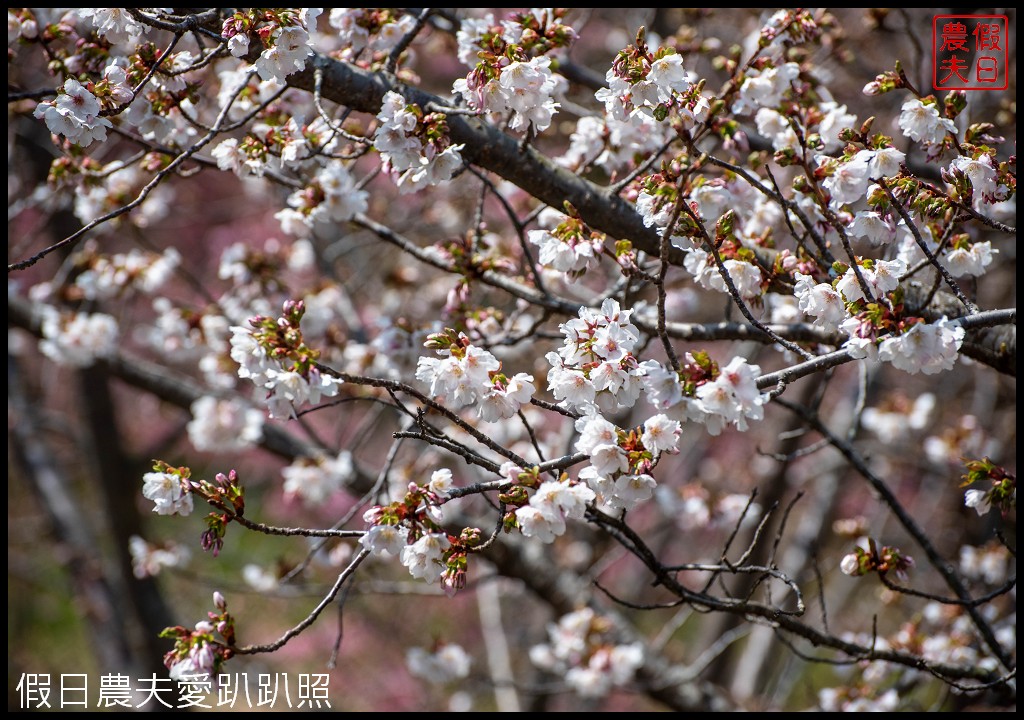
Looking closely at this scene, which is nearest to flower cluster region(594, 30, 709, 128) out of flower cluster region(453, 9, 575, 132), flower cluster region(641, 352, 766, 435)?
flower cluster region(453, 9, 575, 132)

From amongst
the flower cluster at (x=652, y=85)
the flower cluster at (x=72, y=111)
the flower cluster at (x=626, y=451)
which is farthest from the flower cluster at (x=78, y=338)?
the flower cluster at (x=626, y=451)

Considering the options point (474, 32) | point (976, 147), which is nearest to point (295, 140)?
point (474, 32)

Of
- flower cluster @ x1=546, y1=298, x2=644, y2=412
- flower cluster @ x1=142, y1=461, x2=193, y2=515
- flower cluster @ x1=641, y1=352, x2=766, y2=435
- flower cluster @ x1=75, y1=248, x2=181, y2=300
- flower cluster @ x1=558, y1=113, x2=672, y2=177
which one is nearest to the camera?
flower cluster @ x1=641, y1=352, x2=766, y2=435

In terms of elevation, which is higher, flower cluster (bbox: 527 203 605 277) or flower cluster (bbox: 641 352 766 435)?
flower cluster (bbox: 527 203 605 277)

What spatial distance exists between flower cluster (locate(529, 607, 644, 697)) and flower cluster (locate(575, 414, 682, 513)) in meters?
1.82

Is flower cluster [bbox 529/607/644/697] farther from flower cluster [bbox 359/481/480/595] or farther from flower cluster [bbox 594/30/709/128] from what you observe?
flower cluster [bbox 594/30/709/128]

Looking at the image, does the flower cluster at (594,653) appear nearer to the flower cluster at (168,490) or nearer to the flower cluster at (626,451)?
the flower cluster at (626,451)

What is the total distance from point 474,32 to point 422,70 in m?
3.92

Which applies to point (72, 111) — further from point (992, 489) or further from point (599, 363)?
point (992, 489)

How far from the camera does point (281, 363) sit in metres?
1.78

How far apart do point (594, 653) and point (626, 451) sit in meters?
1.98

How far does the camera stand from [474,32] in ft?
7.69

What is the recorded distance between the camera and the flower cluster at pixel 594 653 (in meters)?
3.12

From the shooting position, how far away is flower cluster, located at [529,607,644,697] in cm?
312
